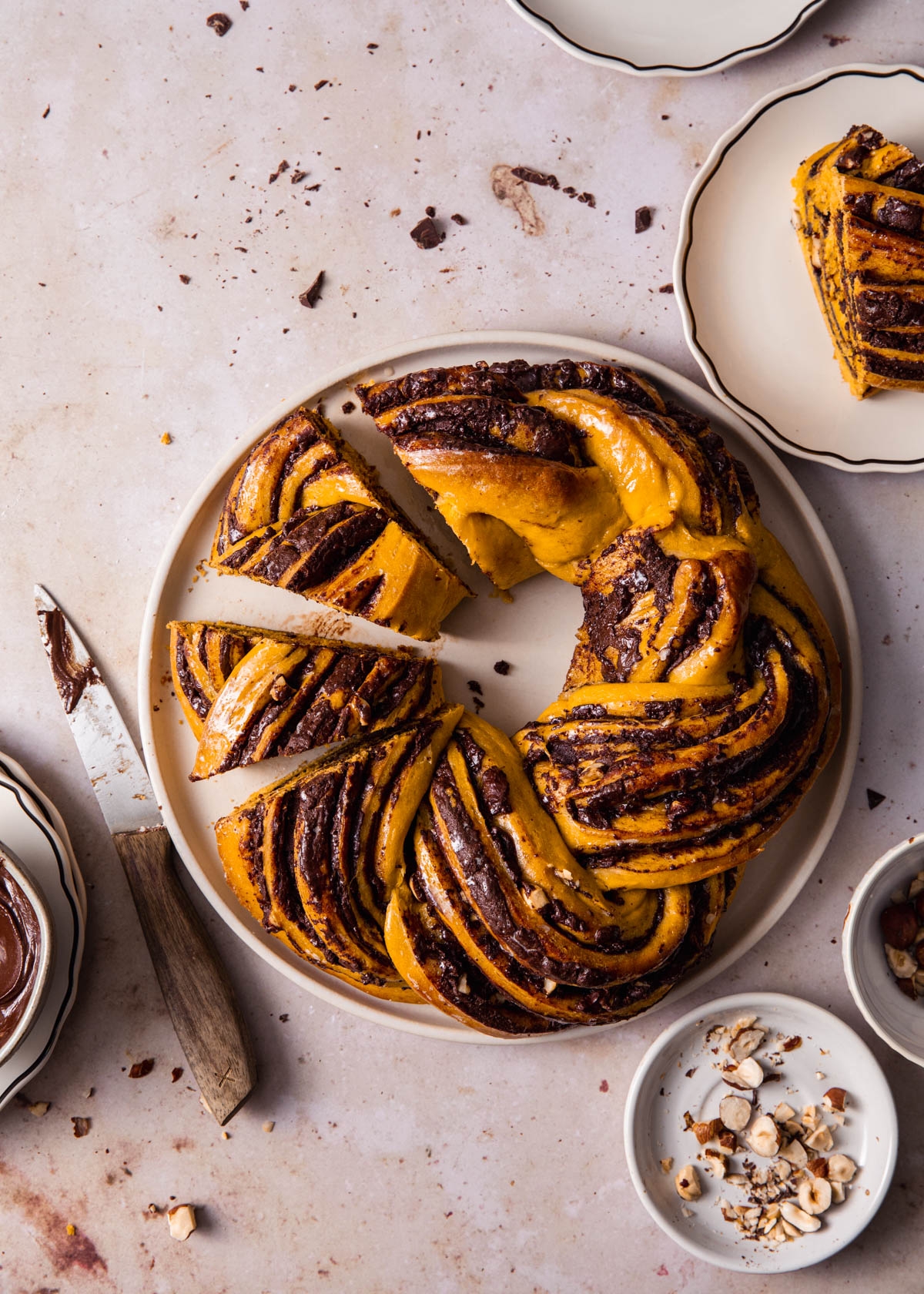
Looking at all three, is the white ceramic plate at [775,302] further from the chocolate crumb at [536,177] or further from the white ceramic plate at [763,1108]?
the white ceramic plate at [763,1108]

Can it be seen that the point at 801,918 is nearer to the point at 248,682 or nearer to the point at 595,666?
the point at 595,666

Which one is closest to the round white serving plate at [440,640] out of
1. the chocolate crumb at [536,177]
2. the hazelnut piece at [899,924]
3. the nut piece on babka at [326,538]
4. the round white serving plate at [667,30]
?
the nut piece on babka at [326,538]

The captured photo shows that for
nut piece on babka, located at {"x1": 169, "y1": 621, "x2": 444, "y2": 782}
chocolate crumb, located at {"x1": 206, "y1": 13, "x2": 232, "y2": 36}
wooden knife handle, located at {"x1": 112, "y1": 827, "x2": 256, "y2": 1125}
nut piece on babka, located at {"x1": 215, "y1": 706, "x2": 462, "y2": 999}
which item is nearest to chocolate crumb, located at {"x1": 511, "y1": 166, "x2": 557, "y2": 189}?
chocolate crumb, located at {"x1": 206, "y1": 13, "x2": 232, "y2": 36}

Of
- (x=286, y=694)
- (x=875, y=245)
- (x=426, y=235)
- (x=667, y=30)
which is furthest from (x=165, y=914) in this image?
(x=667, y=30)

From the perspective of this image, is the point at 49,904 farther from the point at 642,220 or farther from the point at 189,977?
the point at 642,220

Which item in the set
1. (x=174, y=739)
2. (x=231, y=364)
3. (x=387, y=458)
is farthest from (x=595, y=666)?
(x=231, y=364)

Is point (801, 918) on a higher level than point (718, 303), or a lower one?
lower
